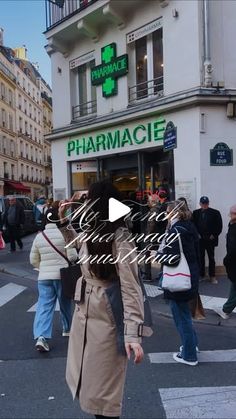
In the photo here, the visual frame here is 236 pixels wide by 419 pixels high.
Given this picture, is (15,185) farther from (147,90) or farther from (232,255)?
(232,255)

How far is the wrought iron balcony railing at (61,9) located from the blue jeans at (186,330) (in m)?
9.59

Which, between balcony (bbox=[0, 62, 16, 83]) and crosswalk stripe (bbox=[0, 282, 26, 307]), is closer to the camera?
crosswalk stripe (bbox=[0, 282, 26, 307])

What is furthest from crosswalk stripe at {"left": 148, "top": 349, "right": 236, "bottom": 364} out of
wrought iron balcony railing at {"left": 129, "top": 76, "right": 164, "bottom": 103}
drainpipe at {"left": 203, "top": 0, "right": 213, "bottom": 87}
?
wrought iron balcony railing at {"left": 129, "top": 76, "right": 164, "bottom": 103}

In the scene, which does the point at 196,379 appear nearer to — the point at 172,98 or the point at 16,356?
the point at 16,356

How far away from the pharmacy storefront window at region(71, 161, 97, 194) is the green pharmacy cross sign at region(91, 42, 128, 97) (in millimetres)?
2109

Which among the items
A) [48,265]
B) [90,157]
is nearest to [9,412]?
[48,265]

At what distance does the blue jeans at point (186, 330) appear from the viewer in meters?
5.05

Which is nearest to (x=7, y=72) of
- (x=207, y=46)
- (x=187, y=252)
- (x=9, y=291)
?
(x=207, y=46)

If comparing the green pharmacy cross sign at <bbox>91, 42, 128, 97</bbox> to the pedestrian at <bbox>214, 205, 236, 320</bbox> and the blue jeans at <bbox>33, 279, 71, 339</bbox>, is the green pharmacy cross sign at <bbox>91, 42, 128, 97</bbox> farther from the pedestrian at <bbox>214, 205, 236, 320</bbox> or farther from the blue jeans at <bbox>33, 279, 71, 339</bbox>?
the blue jeans at <bbox>33, 279, 71, 339</bbox>

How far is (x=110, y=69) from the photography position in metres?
12.4

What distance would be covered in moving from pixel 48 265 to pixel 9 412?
6.96 feet

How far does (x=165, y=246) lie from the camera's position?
5.19 meters

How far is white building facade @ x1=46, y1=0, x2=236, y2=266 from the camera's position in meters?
9.86

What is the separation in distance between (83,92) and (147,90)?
300 centimetres
